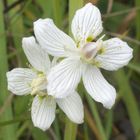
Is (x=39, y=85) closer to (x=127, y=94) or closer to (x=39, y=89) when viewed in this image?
(x=39, y=89)

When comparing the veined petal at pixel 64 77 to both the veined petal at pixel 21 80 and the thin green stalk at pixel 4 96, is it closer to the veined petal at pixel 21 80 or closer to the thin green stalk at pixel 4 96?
the veined petal at pixel 21 80

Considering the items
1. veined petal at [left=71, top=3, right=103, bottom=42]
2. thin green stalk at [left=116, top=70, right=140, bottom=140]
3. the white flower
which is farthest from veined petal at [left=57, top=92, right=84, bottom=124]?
thin green stalk at [left=116, top=70, right=140, bottom=140]

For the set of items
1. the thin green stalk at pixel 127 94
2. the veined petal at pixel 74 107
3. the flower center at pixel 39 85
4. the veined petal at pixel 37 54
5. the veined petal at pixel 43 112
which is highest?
the veined petal at pixel 37 54

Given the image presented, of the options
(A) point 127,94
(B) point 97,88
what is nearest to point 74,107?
(B) point 97,88

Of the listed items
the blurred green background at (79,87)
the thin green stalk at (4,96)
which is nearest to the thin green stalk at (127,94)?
the blurred green background at (79,87)

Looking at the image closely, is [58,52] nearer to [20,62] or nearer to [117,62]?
[117,62]
